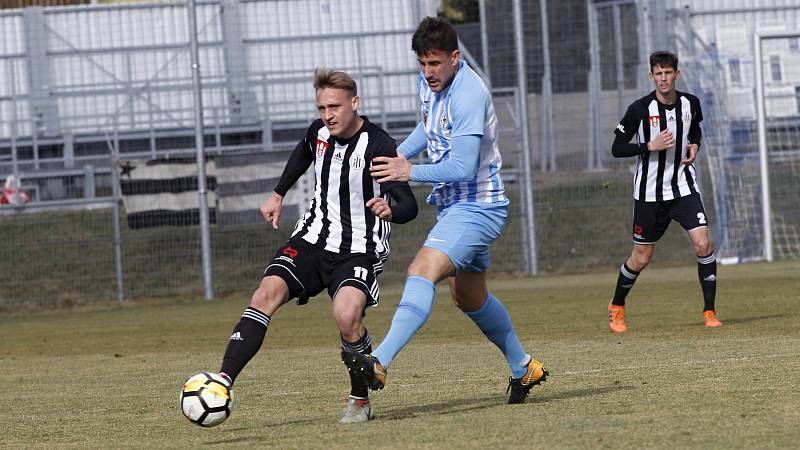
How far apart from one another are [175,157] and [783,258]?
827 cm

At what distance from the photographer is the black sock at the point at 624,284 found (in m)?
11.4

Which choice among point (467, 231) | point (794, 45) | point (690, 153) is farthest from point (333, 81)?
point (794, 45)

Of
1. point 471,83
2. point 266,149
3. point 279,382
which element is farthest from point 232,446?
point 266,149

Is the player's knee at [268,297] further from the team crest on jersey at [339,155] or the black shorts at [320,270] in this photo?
the team crest on jersey at [339,155]

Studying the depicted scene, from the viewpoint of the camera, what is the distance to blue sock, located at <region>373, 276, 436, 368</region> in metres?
6.37

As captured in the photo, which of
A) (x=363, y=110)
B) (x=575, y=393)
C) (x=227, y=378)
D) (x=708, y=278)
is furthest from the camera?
(x=363, y=110)

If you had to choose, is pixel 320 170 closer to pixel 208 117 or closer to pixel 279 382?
pixel 279 382

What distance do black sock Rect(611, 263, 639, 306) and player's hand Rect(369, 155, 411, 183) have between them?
17.0 feet

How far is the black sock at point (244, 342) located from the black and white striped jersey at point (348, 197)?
527 mm

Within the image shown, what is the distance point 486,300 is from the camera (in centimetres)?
724

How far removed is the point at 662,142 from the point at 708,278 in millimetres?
1200

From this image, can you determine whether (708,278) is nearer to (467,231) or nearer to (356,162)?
(467,231)

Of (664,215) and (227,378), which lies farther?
(664,215)

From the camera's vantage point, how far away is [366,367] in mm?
6078
